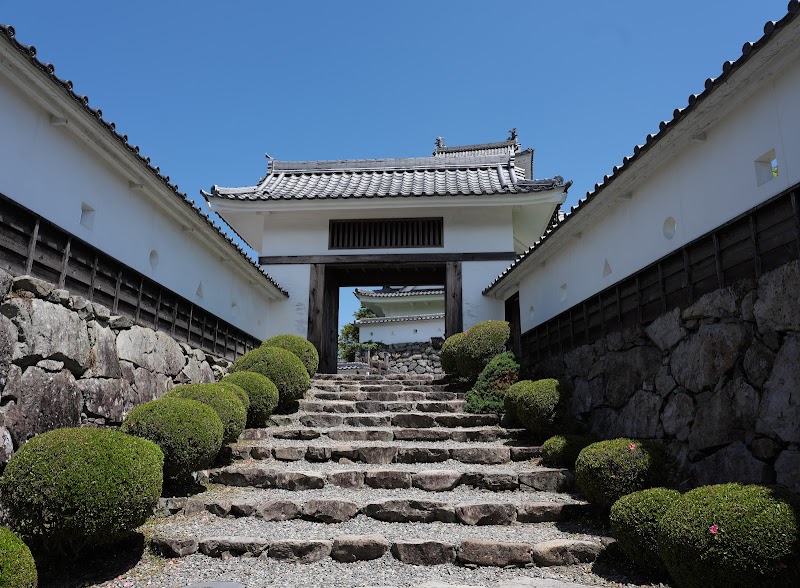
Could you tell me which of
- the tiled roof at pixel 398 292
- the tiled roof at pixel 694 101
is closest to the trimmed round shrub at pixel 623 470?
the tiled roof at pixel 694 101

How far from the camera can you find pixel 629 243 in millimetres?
7242

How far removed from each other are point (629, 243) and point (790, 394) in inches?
128

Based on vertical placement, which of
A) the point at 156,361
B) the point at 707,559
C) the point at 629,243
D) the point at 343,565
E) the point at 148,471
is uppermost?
the point at 629,243

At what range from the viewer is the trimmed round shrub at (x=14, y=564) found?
3.34 metres

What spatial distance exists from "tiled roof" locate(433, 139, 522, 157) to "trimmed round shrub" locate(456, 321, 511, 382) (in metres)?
12.4

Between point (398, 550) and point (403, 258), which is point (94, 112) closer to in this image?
point (398, 550)

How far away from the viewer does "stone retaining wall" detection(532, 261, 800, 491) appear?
4363 millimetres

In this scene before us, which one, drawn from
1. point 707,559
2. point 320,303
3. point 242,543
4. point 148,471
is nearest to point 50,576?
point 148,471

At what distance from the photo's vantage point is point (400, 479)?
6.39 metres

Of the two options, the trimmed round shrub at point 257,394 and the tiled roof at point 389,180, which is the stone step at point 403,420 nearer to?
the trimmed round shrub at point 257,394

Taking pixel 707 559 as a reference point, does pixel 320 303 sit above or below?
above

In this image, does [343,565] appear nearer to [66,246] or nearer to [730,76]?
[66,246]

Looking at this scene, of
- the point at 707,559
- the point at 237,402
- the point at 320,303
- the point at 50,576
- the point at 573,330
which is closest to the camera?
the point at 707,559

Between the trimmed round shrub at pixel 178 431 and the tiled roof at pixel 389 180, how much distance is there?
322 inches
